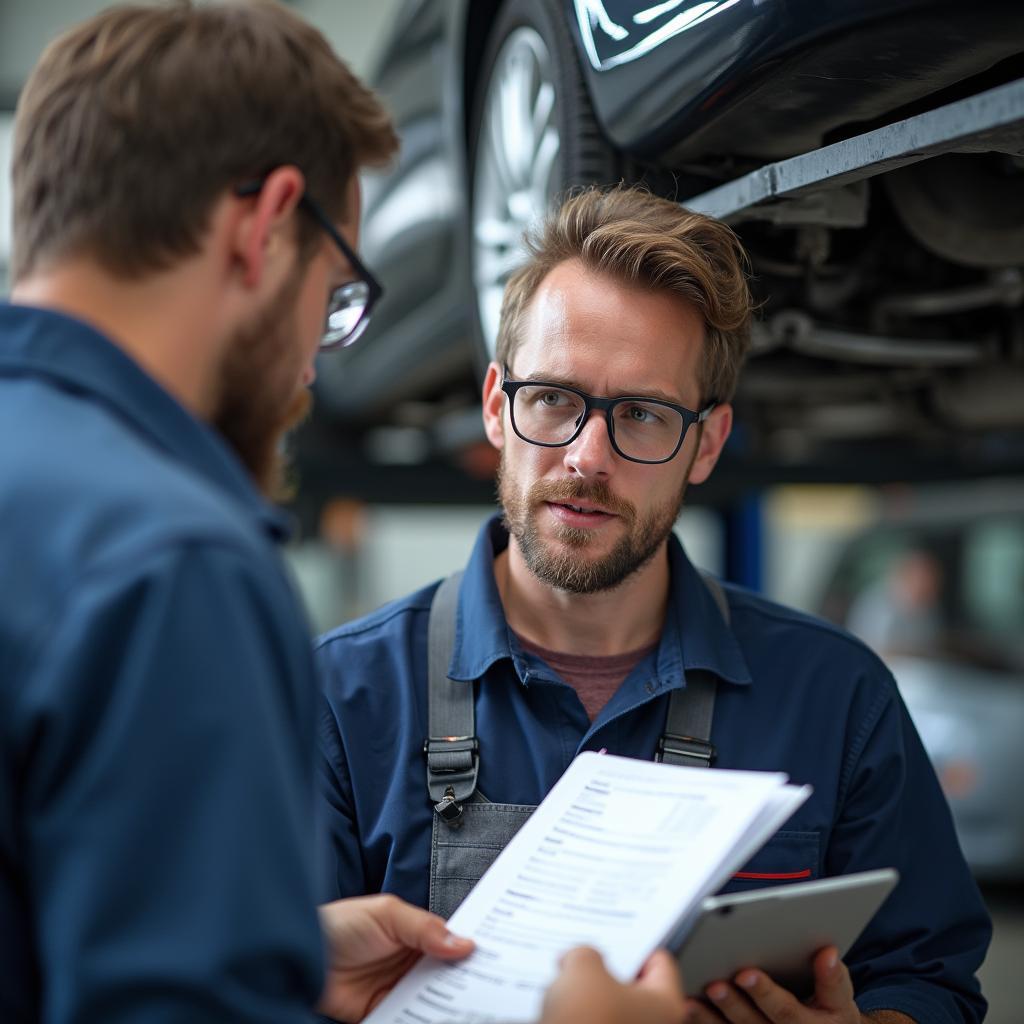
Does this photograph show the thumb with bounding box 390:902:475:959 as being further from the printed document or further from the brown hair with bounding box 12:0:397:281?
the brown hair with bounding box 12:0:397:281

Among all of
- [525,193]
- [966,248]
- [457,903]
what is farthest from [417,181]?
[457,903]

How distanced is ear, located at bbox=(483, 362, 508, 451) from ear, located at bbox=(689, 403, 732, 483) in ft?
0.89

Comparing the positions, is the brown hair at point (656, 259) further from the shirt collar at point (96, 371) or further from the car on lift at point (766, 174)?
the shirt collar at point (96, 371)

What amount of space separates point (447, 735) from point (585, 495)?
13.6 inches

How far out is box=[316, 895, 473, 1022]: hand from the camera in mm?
1212

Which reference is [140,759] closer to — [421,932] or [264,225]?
[264,225]

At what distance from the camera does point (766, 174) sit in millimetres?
1656

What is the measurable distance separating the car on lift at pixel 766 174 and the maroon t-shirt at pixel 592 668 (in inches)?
23.9

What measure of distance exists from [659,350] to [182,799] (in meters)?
1.09

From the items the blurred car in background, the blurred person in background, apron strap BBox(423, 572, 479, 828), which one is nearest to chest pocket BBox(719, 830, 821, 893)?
apron strap BBox(423, 572, 479, 828)

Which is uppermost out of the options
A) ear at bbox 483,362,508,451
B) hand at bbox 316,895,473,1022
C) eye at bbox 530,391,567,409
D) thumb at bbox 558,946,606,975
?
eye at bbox 530,391,567,409

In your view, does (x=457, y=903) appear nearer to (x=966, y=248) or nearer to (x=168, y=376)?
(x=168, y=376)

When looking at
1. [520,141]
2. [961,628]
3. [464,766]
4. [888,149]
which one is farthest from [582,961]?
[961,628]

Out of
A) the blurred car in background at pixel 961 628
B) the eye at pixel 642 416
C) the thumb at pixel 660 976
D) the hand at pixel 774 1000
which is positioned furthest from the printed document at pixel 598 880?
the blurred car in background at pixel 961 628
